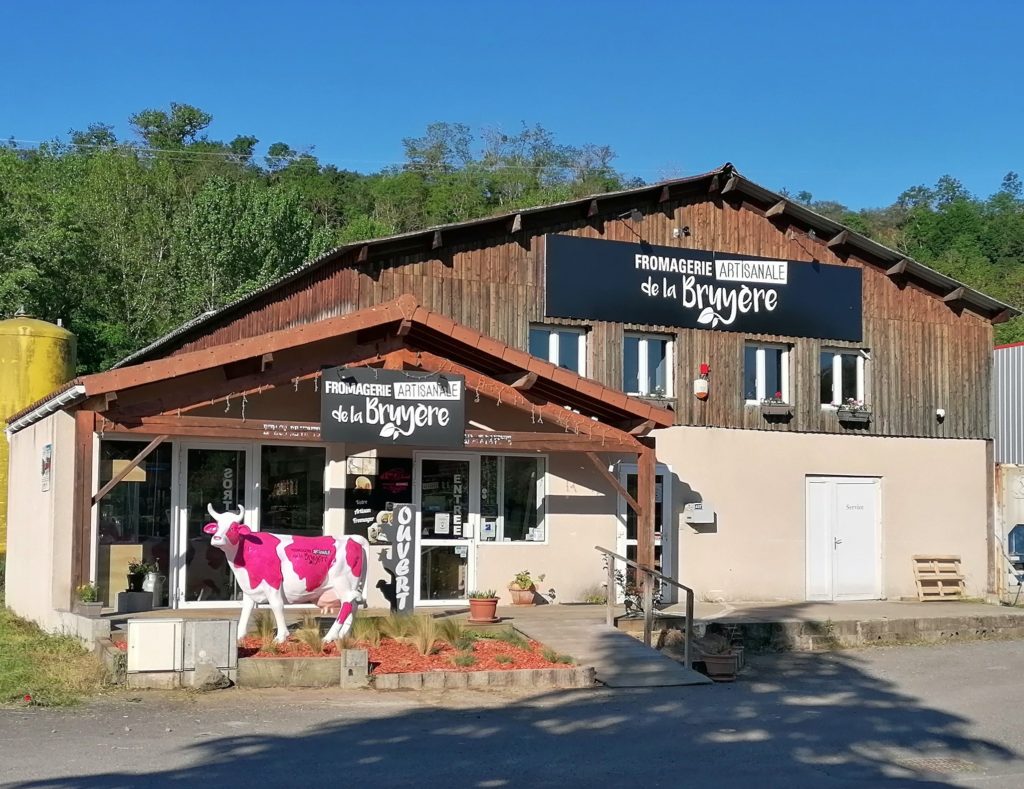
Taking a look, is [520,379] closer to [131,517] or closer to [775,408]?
[131,517]

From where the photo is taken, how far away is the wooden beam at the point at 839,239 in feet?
70.6

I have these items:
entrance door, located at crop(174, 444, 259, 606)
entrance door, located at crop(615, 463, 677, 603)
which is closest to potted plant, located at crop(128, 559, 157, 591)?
entrance door, located at crop(174, 444, 259, 606)

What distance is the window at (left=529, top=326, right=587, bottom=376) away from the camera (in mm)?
19547

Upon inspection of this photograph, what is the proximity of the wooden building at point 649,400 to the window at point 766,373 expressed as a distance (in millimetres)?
40

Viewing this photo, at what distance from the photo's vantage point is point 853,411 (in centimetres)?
2134

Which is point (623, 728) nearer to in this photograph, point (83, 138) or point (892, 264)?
point (892, 264)

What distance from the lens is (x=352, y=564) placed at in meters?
13.8

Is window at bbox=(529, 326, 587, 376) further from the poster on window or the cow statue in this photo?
the poster on window

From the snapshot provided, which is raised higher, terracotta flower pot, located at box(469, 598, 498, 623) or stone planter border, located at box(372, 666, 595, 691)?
terracotta flower pot, located at box(469, 598, 498, 623)

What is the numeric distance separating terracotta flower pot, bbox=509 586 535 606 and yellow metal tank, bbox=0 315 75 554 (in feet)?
33.1

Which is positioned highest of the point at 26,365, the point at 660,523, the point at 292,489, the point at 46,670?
the point at 26,365

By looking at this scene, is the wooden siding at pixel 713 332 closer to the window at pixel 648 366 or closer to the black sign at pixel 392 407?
the window at pixel 648 366

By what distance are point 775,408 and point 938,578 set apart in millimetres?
4409

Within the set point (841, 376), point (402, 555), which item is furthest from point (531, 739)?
point (841, 376)
